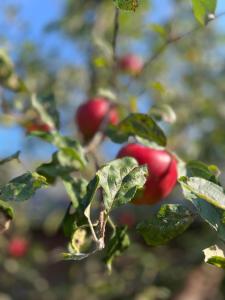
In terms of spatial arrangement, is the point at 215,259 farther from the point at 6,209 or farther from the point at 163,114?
the point at 163,114

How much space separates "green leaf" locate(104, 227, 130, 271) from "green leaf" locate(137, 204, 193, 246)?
0.55 feet

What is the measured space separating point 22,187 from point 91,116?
0.90m

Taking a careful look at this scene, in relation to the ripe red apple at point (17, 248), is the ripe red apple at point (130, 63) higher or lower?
higher

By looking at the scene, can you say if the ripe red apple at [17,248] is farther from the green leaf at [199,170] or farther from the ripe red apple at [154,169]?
the green leaf at [199,170]

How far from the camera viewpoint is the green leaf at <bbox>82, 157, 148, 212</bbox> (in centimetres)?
91

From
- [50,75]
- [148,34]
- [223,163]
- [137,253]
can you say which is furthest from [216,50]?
[137,253]

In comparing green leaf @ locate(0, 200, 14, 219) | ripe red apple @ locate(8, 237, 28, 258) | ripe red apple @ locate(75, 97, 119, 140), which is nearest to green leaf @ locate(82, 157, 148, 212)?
green leaf @ locate(0, 200, 14, 219)

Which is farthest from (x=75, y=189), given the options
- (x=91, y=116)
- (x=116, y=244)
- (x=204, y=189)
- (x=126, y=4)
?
(x=91, y=116)

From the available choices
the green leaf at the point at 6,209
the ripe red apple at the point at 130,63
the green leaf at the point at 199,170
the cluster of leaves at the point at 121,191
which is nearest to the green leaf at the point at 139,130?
the cluster of leaves at the point at 121,191

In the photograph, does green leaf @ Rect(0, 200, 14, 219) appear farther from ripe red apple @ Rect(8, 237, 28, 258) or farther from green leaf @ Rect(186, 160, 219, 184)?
ripe red apple @ Rect(8, 237, 28, 258)

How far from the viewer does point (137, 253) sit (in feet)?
12.2

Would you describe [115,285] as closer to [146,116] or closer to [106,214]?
[146,116]

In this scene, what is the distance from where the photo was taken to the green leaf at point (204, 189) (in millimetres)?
868

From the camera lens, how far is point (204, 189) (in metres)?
0.90
